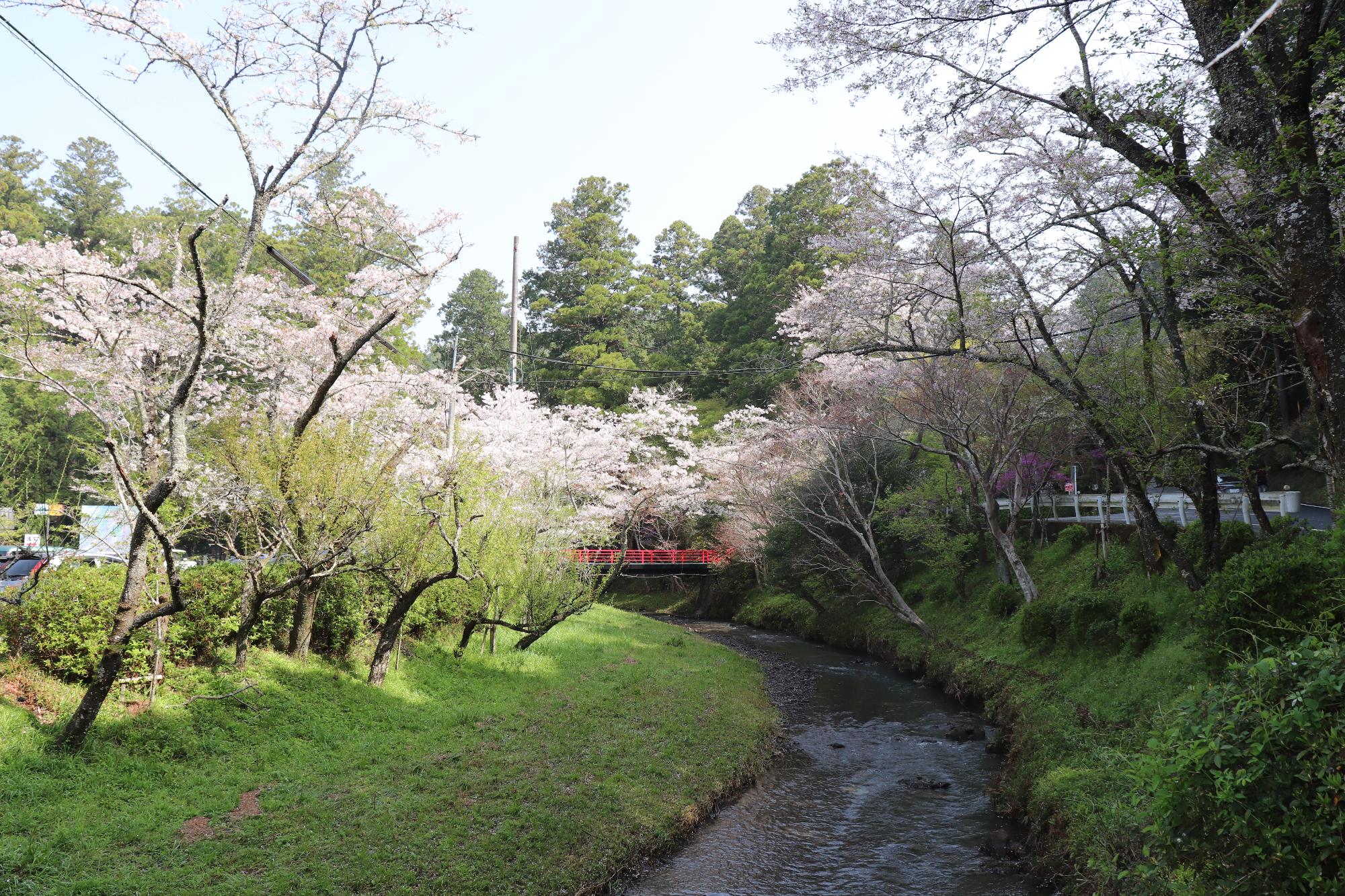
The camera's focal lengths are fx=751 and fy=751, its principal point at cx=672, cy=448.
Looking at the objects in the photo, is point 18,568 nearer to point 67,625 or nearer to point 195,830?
point 67,625

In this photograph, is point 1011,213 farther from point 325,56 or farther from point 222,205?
point 222,205

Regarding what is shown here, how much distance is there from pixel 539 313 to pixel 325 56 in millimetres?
31959

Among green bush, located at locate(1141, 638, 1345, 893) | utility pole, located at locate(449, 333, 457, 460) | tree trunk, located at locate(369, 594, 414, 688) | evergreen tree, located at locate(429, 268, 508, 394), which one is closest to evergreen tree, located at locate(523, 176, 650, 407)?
evergreen tree, located at locate(429, 268, 508, 394)

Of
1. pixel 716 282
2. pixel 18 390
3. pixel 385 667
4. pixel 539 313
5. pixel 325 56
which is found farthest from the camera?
pixel 716 282

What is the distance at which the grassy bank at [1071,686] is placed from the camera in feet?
22.3

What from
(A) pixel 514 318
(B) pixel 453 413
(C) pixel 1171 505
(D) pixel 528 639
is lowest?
(D) pixel 528 639

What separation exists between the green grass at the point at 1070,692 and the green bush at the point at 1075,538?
Result: 0.46 feet

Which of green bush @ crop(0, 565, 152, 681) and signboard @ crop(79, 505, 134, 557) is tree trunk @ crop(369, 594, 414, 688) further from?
signboard @ crop(79, 505, 134, 557)

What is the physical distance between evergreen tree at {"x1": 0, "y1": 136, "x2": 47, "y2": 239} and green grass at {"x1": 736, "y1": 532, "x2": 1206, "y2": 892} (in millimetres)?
40358

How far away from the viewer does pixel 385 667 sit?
35.6 feet

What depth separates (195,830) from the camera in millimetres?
6441

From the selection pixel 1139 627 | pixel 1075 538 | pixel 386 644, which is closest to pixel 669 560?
pixel 1075 538

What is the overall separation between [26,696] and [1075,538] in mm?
18437

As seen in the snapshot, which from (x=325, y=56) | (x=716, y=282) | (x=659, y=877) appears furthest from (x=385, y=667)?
(x=716, y=282)
